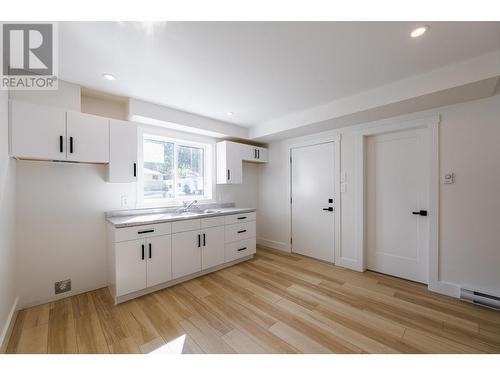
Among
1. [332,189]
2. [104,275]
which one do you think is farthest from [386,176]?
[104,275]

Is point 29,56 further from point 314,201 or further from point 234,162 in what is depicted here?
point 314,201

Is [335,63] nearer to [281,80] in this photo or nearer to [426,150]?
[281,80]

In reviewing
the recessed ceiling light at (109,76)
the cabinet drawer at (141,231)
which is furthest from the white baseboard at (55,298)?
the recessed ceiling light at (109,76)

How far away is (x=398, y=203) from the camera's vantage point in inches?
110

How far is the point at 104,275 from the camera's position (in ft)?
8.39

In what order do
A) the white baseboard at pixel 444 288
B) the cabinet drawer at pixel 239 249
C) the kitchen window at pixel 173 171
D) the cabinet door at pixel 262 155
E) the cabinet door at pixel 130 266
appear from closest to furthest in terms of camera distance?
the cabinet door at pixel 130 266, the white baseboard at pixel 444 288, the kitchen window at pixel 173 171, the cabinet drawer at pixel 239 249, the cabinet door at pixel 262 155

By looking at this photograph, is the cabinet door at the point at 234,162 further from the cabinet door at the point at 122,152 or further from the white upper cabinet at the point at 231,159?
the cabinet door at the point at 122,152

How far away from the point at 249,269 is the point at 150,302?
56.1 inches

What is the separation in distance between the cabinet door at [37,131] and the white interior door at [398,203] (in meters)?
3.86

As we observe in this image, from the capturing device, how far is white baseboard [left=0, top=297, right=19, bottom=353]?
4.95ft

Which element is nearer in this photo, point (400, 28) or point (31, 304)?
point (400, 28)

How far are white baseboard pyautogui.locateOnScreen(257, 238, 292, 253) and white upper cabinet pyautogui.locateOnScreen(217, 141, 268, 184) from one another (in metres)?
1.54

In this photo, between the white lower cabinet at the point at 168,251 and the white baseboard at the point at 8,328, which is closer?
the white baseboard at the point at 8,328

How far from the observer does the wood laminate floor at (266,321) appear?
1575 mm
